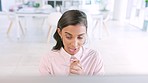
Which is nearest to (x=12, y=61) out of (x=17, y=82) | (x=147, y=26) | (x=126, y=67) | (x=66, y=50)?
(x=126, y=67)

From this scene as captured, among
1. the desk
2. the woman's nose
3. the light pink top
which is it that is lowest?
the light pink top

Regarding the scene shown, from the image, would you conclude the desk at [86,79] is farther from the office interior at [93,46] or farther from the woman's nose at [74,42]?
the office interior at [93,46]

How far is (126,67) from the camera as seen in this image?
245 centimetres

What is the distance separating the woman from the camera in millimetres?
782

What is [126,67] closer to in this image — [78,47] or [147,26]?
[78,47]

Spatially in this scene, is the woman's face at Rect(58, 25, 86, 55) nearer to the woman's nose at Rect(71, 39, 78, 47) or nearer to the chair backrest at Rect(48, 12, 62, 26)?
the woman's nose at Rect(71, 39, 78, 47)

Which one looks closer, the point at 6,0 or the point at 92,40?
the point at 92,40

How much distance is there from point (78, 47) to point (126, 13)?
591cm

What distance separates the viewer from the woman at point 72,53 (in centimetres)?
78

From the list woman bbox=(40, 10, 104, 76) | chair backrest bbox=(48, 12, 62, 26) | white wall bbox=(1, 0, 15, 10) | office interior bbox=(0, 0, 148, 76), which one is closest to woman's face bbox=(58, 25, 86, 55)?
woman bbox=(40, 10, 104, 76)

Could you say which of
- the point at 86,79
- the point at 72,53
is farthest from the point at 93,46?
the point at 86,79

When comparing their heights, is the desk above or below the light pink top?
above

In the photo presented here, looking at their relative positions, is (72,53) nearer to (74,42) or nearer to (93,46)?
(74,42)

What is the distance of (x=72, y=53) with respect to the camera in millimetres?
854
